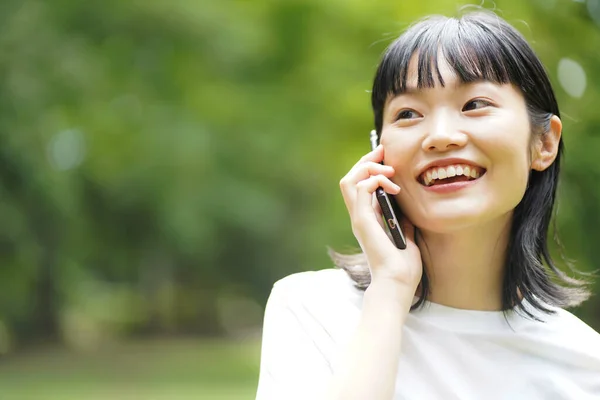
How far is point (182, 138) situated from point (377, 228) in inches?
384

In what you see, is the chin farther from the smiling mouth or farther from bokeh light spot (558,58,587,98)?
bokeh light spot (558,58,587,98)

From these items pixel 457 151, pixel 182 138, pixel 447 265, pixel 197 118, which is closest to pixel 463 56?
pixel 457 151

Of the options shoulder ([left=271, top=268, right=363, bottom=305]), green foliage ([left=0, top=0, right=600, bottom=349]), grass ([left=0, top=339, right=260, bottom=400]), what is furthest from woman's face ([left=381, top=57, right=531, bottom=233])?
grass ([left=0, top=339, right=260, bottom=400])

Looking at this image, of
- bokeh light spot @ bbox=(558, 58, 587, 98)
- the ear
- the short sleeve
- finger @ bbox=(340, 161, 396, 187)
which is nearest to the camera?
the short sleeve

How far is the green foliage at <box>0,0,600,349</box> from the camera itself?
5.52m

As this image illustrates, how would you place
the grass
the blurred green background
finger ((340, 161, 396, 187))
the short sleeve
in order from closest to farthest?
the short sleeve
finger ((340, 161, 396, 187))
the blurred green background
the grass

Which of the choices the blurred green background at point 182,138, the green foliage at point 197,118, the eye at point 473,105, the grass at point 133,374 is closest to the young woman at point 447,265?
the eye at point 473,105

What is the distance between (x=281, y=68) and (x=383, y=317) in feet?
24.5

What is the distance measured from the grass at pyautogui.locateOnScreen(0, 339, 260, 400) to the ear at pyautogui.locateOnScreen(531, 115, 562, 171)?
10.6 metres

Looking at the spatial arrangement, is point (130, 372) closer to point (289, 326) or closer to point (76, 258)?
point (76, 258)

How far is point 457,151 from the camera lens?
179 cm

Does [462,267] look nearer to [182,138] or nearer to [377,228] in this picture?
[377,228]

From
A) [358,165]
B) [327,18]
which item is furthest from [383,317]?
[327,18]

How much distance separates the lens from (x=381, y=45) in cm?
675
